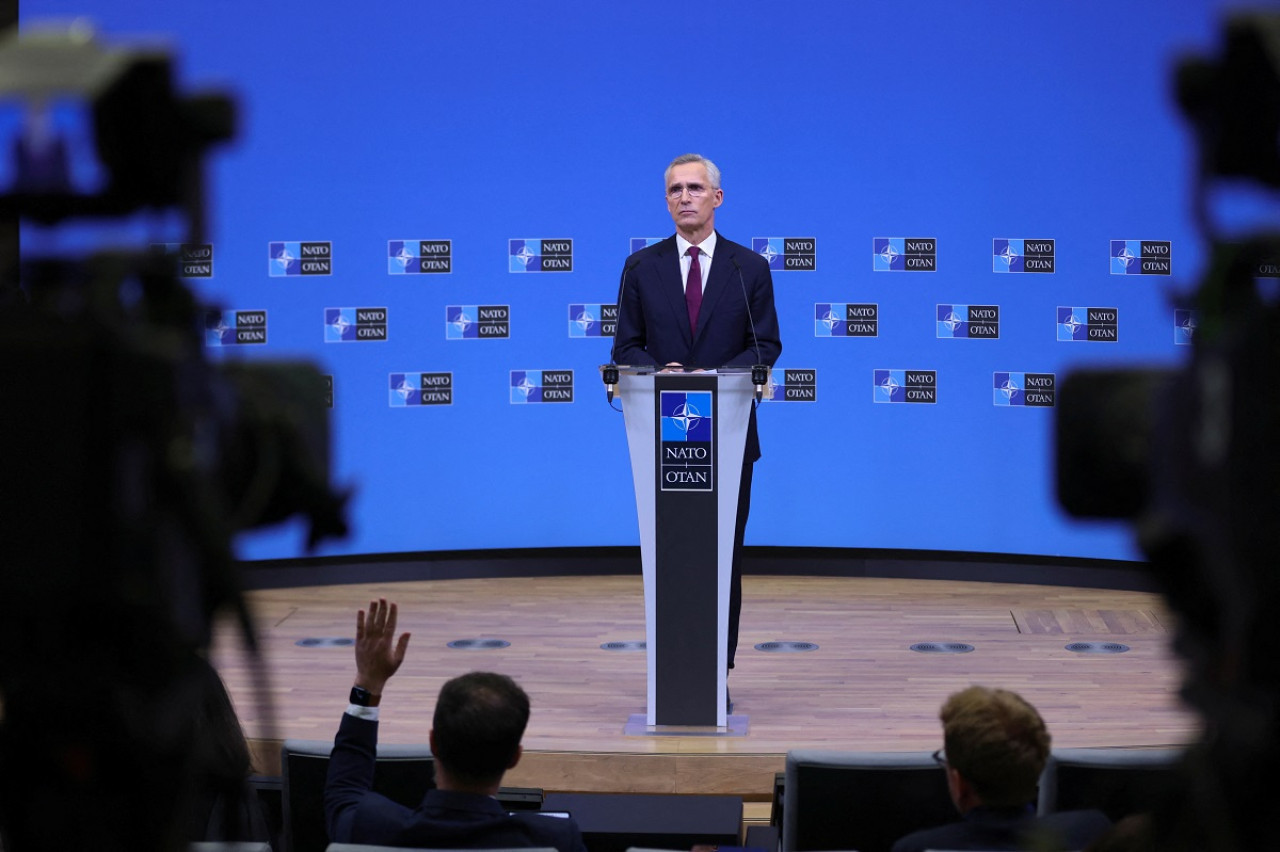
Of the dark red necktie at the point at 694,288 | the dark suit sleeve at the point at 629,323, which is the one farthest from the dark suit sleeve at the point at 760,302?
the dark suit sleeve at the point at 629,323

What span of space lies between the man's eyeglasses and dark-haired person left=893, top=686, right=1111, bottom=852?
9.27ft

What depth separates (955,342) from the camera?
25.9 feet

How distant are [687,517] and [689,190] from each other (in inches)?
45.4

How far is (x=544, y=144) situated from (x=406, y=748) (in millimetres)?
5477

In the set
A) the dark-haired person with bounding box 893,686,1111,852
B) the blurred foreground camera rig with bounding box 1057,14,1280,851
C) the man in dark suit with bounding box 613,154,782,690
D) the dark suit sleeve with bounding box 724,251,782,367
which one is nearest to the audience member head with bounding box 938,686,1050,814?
the dark-haired person with bounding box 893,686,1111,852

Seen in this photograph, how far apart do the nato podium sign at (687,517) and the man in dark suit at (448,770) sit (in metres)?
1.90

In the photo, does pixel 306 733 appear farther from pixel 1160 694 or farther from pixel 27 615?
pixel 27 615

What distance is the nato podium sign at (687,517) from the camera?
172 inches

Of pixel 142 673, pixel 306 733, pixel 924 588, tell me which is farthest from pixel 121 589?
pixel 924 588

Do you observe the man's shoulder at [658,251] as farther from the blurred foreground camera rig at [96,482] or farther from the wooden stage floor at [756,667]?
the blurred foreground camera rig at [96,482]

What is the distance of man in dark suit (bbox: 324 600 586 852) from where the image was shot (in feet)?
7.57

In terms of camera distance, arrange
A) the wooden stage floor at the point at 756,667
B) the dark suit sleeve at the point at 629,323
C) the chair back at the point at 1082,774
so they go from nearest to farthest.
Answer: the chair back at the point at 1082,774 < the wooden stage floor at the point at 756,667 < the dark suit sleeve at the point at 629,323

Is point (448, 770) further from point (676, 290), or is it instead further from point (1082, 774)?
point (676, 290)

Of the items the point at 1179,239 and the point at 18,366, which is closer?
the point at 18,366
